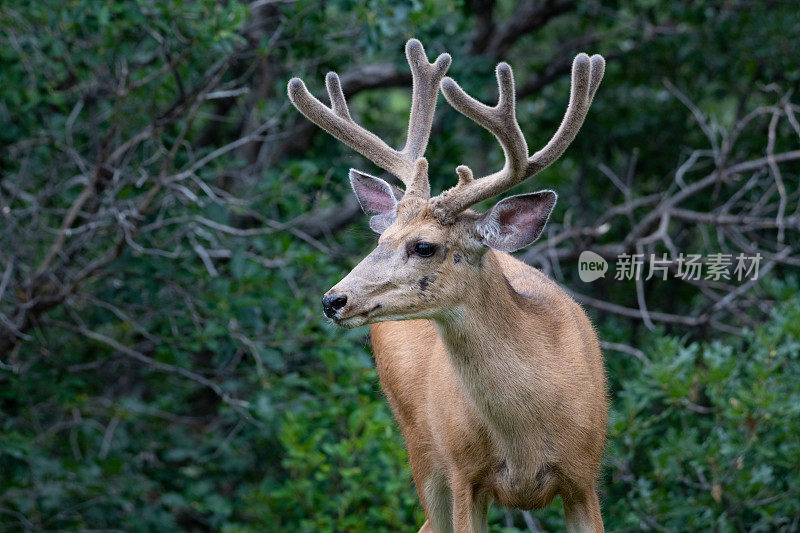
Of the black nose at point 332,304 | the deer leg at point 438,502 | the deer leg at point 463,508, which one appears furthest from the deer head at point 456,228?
the deer leg at point 438,502

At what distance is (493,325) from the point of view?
3.98 metres

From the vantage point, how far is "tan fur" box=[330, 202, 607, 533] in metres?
Answer: 3.83

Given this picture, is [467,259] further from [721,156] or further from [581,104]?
[721,156]

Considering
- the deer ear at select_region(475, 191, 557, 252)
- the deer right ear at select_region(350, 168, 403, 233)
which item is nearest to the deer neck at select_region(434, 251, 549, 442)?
the deer ear at select_region(475, 191, 557, 252)

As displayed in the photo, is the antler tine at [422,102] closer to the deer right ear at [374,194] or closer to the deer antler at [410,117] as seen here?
the deer antler at [410,117]

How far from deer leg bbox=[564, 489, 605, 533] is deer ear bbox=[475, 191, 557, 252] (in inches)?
41.1

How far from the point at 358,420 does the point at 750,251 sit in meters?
2.92

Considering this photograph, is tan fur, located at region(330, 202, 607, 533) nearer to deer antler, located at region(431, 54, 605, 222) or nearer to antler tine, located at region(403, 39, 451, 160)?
deer antler, located at region(431, 54, 605, 222)

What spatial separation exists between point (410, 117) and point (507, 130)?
0.80 m

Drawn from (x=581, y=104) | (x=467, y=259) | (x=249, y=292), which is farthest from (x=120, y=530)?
(x=581, y=104)

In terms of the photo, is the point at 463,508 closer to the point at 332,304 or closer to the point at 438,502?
the point at 438,502

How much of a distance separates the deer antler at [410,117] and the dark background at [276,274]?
147 cm

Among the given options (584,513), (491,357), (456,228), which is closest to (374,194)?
(456,228)

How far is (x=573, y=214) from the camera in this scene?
911cm
